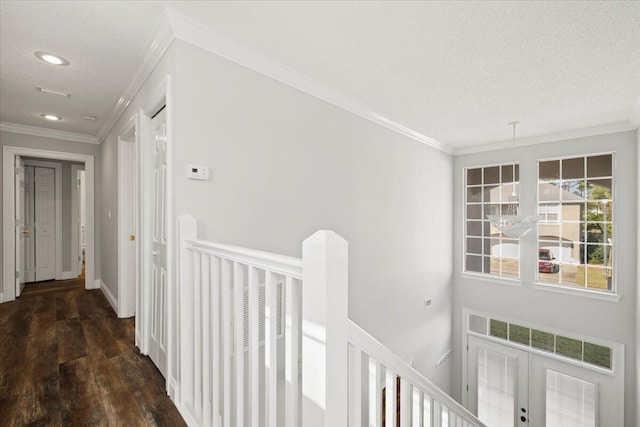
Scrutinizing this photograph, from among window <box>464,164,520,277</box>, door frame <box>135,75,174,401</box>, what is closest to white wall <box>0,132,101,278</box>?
door frame <box>135,75,174,401</box>

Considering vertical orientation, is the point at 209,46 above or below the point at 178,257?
above

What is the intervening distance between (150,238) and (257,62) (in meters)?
1.61

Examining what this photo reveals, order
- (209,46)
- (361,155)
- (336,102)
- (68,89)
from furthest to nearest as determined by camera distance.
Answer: (361,155) < (336,102) < (68,89) < (209,46)

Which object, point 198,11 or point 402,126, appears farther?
point 402,126

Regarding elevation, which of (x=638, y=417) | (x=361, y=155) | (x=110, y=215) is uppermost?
(x=361, y=155)

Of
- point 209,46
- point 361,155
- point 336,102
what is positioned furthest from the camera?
point 361,155

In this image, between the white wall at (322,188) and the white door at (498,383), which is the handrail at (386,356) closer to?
the white wall at (322,188)

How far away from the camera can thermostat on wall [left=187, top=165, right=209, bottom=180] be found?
6.12 ft

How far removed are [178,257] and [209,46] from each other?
4.66 ft

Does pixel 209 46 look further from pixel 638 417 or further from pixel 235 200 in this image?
pixel 638 417

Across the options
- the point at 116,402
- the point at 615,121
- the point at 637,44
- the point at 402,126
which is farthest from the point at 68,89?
the point at 615,121

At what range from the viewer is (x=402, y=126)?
3857 millimetres

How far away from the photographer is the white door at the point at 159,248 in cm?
211

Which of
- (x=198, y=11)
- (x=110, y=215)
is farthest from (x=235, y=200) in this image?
(x=110, y=215)
